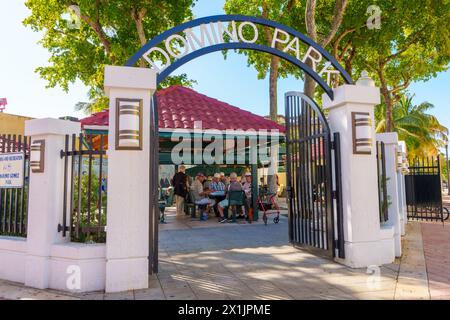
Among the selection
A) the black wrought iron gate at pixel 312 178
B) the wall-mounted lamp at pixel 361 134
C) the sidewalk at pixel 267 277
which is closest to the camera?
the sidewalk at pixel 267 277

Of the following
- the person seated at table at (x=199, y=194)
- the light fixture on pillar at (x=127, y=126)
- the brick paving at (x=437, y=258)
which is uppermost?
the light fixture on pillar at (x=127, y=126)

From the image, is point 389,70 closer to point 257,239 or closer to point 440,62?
point 440,62

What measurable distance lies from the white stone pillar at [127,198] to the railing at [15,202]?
5.47ft

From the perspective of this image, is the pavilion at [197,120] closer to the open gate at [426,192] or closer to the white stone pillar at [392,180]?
the white stone pillar at [392,180]

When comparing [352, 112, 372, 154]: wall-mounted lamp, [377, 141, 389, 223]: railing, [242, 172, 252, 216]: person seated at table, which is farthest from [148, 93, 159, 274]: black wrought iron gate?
[242, 172, 252, 216]: person seated at table

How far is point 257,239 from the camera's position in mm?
7664

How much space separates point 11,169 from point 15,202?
1.63ft

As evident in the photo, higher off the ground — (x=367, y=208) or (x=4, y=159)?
(x=4, y=159)

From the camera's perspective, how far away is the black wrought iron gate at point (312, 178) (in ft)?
17.9

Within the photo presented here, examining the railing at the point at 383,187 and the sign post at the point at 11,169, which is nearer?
the sign post at the point at 11,169
